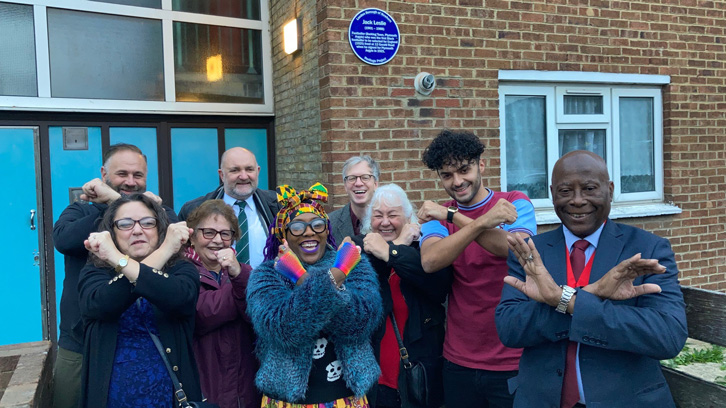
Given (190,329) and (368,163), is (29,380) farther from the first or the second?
(368,163)

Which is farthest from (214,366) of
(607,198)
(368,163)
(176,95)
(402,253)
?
(176,95)

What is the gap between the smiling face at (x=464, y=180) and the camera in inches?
104

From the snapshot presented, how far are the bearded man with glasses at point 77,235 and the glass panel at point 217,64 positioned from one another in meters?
2.21

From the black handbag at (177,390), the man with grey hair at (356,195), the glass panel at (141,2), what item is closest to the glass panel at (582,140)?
the man with grey hair at (356,195)

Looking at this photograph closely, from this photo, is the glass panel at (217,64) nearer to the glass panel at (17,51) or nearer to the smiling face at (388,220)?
the glass panel at (17,51)

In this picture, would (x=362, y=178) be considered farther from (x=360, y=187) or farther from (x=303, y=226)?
(x=303, y=226)

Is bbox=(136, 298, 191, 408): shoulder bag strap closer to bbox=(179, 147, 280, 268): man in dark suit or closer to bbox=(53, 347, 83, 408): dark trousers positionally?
bbox=(53, 347, 83, 408): dark trousers

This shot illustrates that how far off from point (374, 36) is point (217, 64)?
5.59ft

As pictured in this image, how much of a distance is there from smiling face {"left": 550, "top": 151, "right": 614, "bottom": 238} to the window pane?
4.36 metres

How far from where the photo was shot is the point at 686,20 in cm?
588

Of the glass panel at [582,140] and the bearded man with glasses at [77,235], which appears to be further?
the glass panel at [582,140]

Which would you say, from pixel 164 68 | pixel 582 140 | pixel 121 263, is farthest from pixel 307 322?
pixel 582 140

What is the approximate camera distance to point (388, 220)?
2.87 meters

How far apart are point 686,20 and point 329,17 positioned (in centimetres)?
404
